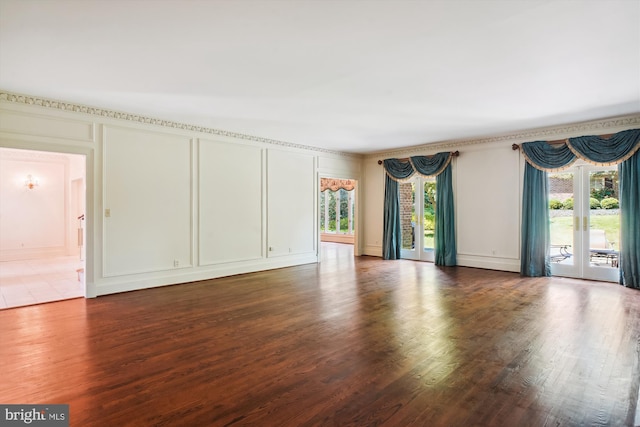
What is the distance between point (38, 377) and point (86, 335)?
3.10 ft

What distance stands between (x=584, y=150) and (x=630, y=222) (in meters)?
1.35

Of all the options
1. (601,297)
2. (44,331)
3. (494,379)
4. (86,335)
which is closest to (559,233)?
(601,297)

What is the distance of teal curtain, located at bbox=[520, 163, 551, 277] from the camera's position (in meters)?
6.49

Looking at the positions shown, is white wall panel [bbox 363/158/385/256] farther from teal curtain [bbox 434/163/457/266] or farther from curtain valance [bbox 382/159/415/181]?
teal curtain [bbox 434/163/457/266]

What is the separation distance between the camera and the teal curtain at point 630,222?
5.56m

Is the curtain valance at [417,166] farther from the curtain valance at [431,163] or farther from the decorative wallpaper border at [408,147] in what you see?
the decorative wallpaper border at [408,147]

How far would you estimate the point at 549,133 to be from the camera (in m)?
6.51

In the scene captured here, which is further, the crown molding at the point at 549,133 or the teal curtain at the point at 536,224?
the teal curtain at the point at 536,224

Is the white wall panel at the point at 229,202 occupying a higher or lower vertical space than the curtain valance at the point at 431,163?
lower

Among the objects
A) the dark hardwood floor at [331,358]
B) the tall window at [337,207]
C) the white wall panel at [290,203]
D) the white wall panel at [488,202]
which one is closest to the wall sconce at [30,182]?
the dark hardwood floor at [331,358]

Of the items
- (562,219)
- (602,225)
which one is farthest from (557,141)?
(602,225)

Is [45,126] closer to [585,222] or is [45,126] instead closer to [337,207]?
[585,222]

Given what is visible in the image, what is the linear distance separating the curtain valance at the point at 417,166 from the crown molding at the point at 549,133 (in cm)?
25

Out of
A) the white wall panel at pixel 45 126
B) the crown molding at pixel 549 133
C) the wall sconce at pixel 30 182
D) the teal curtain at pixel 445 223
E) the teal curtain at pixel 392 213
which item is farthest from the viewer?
the wall sconce at pixel 30 182
